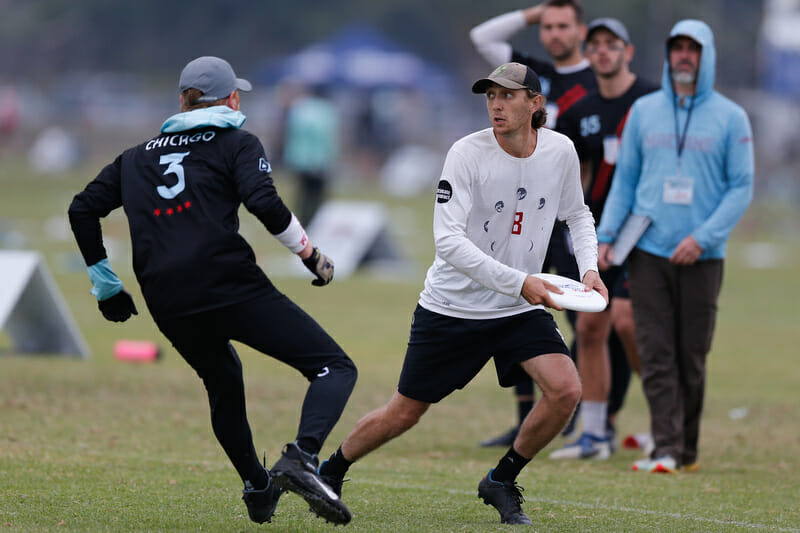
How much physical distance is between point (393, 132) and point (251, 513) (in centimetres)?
4154

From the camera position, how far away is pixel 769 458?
8484 mm

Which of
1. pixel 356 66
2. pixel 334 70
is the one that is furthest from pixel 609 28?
pixel 356 66

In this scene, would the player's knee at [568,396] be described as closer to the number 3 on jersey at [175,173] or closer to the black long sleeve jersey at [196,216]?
the black long sleeve jersey at [196,216]

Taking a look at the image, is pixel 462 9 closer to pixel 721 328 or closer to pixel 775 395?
pixel 721 328

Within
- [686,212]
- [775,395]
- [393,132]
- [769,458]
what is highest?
[686,212]

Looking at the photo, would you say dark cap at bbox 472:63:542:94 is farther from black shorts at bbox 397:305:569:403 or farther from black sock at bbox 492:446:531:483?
black sock at bbox 492:446:531:483

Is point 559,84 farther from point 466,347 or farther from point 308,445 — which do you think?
point 308,445

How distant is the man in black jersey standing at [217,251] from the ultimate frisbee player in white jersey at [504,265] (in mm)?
564

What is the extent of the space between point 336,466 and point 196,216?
1.56 meters

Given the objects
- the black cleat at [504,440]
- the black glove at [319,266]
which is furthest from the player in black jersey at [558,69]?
the black glove at [319,266]

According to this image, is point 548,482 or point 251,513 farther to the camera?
point 548,482

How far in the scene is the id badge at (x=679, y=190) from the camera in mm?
7812

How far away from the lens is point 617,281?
339 inches

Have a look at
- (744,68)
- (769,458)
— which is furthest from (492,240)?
(744,68)
